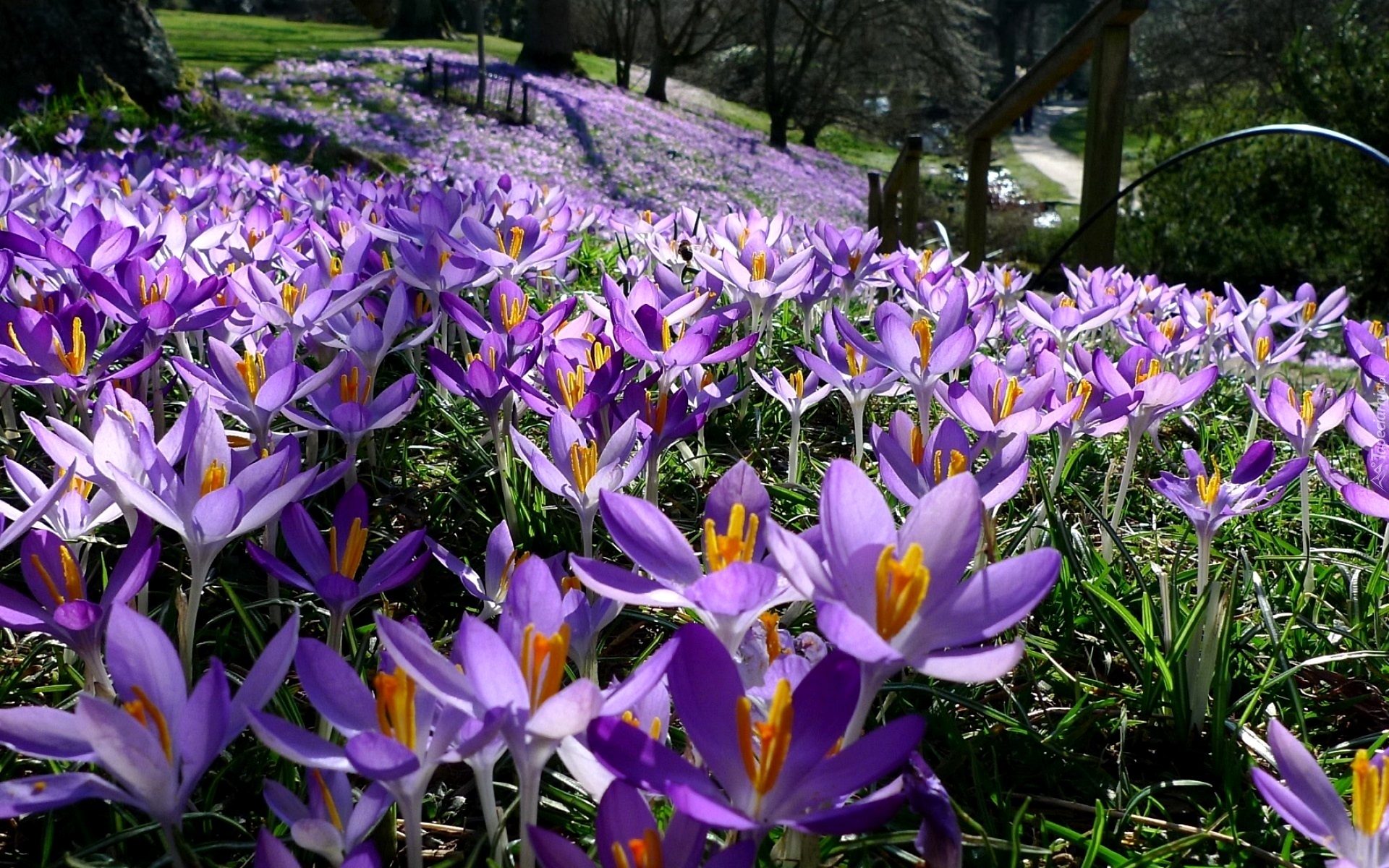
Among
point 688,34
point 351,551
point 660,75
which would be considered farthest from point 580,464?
point 688,34

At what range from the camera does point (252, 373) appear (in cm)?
112

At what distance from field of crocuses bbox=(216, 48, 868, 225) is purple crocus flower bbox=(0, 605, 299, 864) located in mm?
7638

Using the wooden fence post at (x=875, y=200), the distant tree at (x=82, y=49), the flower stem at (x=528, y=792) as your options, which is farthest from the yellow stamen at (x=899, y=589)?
the distant tree at (x=82, y=49)

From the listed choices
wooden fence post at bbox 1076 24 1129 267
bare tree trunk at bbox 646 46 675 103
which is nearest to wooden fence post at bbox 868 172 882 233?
wooden fence post at bbox 1076 24 1129 267

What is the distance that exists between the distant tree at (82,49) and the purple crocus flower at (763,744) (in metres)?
7.59

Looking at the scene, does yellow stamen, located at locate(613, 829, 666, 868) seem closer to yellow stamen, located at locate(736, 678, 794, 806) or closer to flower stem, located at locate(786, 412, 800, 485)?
yellow stamen, located at locate(736, 678, 794, 806)

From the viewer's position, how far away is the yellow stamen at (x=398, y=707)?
24.5 inches

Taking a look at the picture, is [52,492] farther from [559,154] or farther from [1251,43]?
[1251,43]

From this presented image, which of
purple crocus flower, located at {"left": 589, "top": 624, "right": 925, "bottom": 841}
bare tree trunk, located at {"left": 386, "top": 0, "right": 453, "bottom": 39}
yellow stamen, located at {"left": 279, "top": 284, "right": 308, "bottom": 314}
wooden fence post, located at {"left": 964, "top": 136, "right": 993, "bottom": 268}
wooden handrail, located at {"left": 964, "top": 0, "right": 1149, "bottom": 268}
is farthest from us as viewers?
bare tree trunk, located at {"left": 386, "top": 0, "right": 453, "bottom": 39}

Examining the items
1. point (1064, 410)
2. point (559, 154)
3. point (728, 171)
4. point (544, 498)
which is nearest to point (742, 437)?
point (544, 498)

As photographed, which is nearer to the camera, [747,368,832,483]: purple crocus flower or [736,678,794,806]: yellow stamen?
[736,678,794,806]: yellow stamen

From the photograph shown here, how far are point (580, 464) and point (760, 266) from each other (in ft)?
2.62

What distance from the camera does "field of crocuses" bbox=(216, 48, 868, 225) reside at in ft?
34.1

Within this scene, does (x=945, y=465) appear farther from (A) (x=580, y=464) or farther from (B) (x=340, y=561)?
(B) (x=340, y=561)
